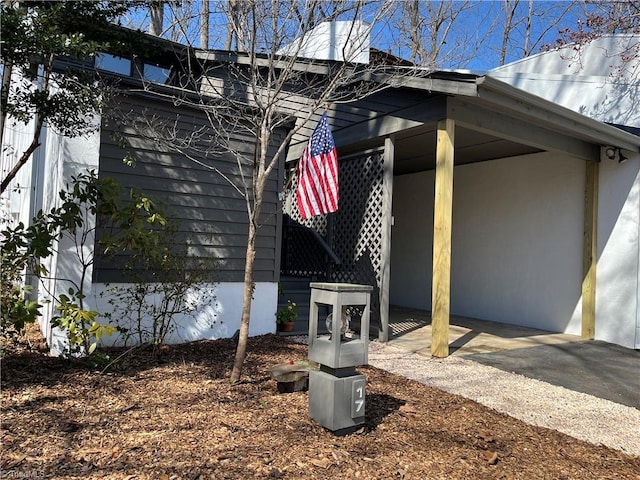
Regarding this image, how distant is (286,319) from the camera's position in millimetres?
6184

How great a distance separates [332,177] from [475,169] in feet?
15.1

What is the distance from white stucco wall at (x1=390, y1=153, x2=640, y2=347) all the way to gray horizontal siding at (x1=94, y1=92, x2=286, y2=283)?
4835mm

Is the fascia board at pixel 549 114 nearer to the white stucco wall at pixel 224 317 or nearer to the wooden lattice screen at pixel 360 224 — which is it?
the wooden lattice screen at pixel 360 224

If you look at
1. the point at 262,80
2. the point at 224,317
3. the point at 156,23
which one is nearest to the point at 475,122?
the point at 262,80

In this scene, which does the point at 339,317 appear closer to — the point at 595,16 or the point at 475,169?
the point at 475,169

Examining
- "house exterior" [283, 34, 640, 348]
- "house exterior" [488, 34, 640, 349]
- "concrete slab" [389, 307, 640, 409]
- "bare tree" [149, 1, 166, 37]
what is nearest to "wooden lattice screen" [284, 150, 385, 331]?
"house exterior" [283, 34, 640, 348]

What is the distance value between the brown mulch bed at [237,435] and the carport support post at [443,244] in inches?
55.3

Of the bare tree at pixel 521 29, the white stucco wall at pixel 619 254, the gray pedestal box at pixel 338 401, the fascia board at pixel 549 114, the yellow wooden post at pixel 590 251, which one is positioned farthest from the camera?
the bare tree at pixel 521 29

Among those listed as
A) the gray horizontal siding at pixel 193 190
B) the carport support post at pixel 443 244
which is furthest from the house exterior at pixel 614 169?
the gray horizontal siding at pixel 193 190

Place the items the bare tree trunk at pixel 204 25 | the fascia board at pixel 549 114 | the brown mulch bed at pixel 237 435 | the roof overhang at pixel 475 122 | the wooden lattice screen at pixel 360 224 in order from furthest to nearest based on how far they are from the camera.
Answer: the wooden lattice screen at pixel 360 224 → the roof overhang at pixel 475 122 → the fascia board at pixel 549 114 → the bare tree trunk at pixel 204 25 → the brown mulch bed at pixel 237 435

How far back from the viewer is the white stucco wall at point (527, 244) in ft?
23.4

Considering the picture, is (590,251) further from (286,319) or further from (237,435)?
(237,435)

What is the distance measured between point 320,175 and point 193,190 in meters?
1.57

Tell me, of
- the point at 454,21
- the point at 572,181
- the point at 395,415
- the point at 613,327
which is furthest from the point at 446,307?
the point at 454,21
